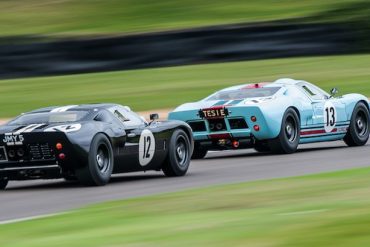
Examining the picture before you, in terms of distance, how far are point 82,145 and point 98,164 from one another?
0.43 meters

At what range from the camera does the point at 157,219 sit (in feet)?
26.6

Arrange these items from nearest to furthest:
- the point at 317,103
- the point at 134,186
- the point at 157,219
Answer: the point at 157,219
the point at 134,186
the point at 317,103

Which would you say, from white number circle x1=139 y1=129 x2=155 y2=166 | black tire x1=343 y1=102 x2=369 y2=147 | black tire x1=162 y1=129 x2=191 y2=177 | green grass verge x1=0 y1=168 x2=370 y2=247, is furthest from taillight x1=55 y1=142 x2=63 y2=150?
black tire x1=343 y1=102 x2=369 y2=147

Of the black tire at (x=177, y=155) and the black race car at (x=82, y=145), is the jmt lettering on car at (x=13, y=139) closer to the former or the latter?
the black race car at (x=82, y=145)

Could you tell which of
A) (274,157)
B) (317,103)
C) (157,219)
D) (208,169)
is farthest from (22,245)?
(317,103)

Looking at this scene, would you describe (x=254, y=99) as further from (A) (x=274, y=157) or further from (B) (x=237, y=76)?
(B) (x=237, y=76)

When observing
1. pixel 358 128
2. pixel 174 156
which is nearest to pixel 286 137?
pixel 358 128

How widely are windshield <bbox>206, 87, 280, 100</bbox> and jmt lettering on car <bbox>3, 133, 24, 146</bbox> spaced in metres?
5.37

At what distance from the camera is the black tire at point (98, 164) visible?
11750 millimetres

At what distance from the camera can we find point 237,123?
15.9 m

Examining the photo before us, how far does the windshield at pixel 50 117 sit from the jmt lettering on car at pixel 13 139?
1.75 feet

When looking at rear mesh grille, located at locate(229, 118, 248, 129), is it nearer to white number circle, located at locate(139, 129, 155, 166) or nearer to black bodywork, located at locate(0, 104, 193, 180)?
white number circle, located at locate(139, 129, 155, 166)

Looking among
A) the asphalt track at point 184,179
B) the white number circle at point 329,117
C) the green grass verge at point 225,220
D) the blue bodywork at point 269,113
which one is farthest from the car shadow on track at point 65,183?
the white number circle at point 329,117

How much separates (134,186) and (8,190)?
4.91 ft
